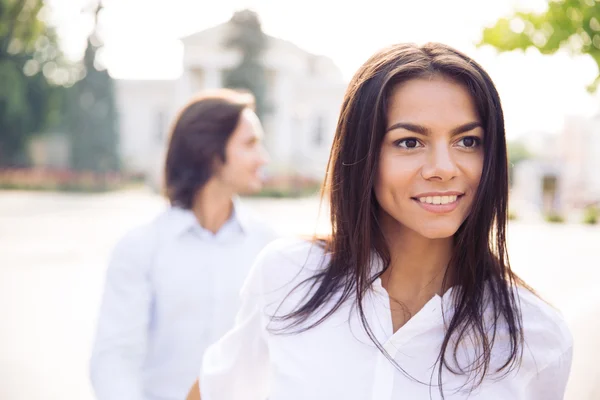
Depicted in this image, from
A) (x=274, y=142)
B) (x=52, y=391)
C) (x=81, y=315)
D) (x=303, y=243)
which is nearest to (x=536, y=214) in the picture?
(x=274, y=142)

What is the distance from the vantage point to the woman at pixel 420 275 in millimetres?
1475

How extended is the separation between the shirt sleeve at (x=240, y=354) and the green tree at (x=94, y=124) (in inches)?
1253

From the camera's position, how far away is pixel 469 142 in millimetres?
1506

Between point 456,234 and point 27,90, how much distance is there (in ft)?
125

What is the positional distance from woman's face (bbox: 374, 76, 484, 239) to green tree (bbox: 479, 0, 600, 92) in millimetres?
1072

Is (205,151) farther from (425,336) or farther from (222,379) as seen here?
(425,336)

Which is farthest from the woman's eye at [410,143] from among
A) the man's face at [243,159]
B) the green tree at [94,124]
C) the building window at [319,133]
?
the building window at [319,133]

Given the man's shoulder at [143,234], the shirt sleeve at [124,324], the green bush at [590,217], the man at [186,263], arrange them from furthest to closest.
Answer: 1. the green bush at [590,217]
2. the man's shoulder at [143,234]
3. the man at [186,263]
4. the shirt sleeve at [124,324]

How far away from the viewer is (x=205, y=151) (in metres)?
2.99

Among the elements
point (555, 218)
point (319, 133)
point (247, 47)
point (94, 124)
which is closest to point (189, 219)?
point (555, 218)

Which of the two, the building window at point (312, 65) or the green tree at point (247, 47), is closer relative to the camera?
the green tree at point (247, 47)

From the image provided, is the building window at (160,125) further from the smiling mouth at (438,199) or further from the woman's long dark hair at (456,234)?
the smiling mouth at (438,199)

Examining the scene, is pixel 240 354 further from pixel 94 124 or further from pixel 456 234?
pixel 94 124

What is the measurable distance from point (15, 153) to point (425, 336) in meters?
39.0
